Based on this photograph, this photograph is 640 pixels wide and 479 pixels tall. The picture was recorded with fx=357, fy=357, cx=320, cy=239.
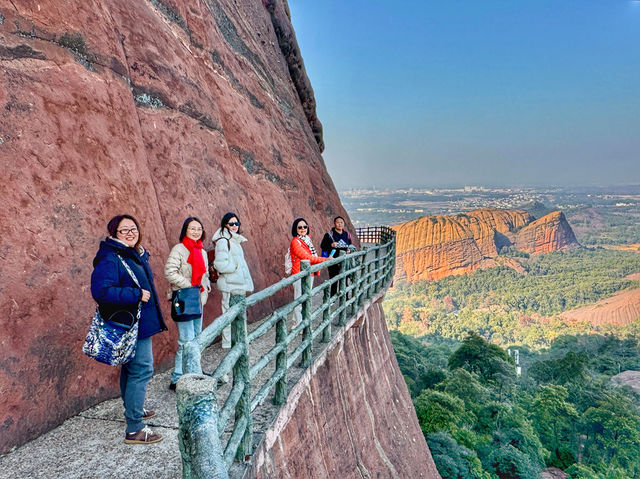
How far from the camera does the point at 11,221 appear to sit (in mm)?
2947

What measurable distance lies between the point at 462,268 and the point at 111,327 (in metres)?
128

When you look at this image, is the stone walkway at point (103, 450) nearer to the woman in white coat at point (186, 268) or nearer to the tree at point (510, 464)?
the woman in white coat at point (186, 268)

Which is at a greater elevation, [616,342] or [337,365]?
[337,365]

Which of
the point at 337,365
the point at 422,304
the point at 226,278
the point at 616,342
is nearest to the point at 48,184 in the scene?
the point at 226,278

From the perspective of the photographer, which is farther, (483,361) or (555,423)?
(483,361)

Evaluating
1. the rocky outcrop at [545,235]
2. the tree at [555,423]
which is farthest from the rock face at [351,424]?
the rocky outcrop at [545,235]

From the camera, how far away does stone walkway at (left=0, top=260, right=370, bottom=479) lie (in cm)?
236

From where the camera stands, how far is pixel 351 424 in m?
5.31

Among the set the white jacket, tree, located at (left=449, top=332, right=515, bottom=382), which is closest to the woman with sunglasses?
the white jacket

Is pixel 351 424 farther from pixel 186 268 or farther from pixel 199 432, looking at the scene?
pixel 199 432

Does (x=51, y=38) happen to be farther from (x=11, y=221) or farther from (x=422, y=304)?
(x=422, y=304)

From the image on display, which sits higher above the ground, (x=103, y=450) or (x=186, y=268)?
(x=186, y=268)

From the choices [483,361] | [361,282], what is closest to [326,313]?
[361,282]

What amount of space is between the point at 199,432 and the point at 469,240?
133m
